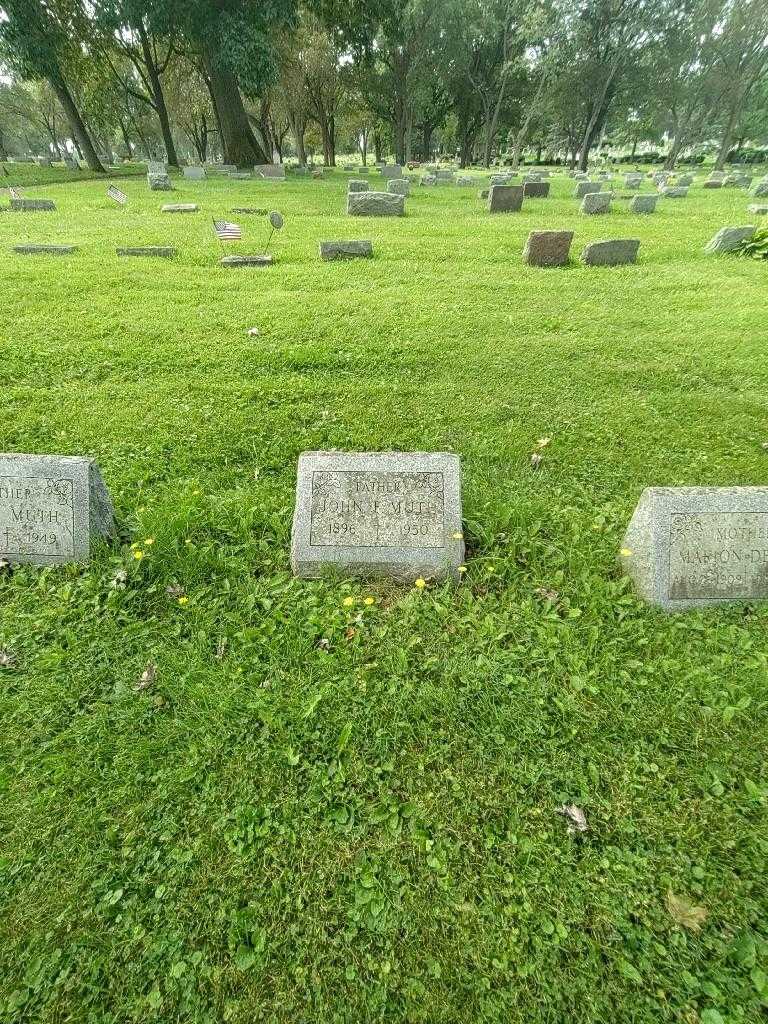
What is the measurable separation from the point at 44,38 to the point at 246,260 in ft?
69.6

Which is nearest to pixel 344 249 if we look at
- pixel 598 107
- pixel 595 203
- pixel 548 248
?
pixel 548 248

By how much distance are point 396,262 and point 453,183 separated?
61.6 feet

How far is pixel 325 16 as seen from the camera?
77.9 ft

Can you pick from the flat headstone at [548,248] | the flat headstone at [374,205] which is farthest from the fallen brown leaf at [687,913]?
the flat headstone at [374,205]

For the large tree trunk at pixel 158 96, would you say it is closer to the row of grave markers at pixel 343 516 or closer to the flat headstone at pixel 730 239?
the flat headstone at pixel 730 239

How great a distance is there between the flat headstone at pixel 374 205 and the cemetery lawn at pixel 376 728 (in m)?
10.0

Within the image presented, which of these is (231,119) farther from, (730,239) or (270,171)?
(730,239)

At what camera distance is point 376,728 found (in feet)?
7.58

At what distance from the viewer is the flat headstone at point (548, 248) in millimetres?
8216

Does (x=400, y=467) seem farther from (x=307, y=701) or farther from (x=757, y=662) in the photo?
(x=757, y=662)

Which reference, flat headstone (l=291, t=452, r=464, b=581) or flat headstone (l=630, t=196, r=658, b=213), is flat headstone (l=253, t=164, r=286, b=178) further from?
flat headstone (l=291, t=452, r=464, b=581)

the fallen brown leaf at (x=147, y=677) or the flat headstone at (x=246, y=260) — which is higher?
the flat headstone at (x=246, y=260)

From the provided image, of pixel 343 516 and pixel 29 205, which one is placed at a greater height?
pixel 29 205

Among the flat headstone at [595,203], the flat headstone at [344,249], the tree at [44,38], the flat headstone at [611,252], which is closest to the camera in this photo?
the flat headstone at [611,252]
